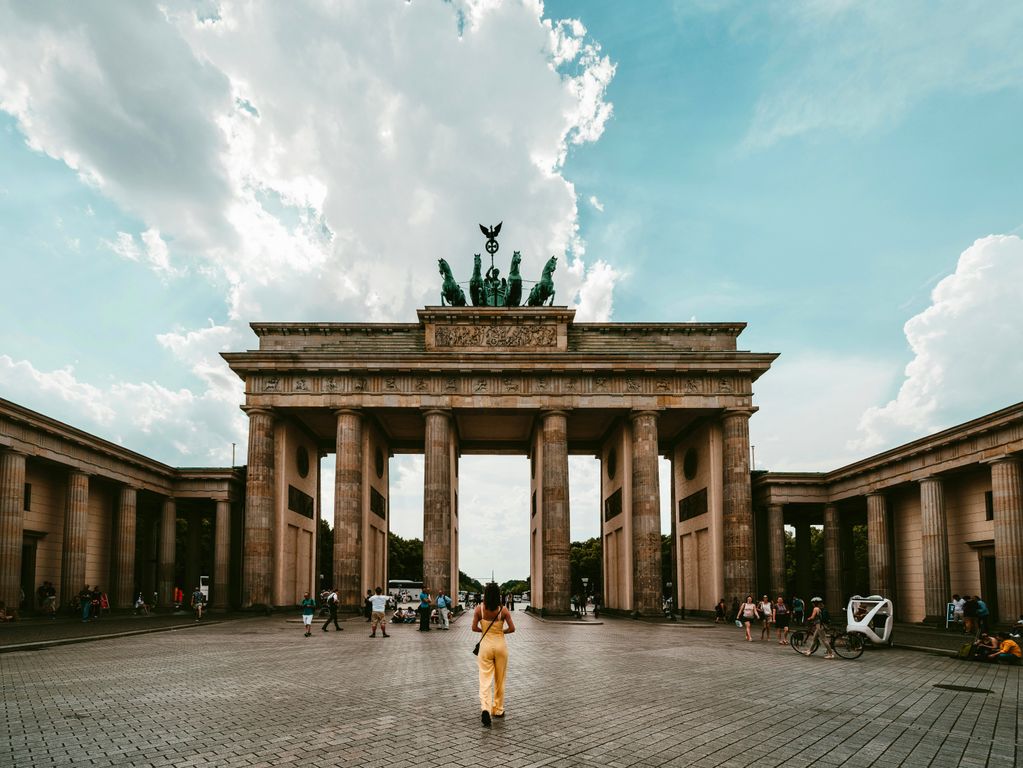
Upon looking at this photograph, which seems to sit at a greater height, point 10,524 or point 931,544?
point 10,524

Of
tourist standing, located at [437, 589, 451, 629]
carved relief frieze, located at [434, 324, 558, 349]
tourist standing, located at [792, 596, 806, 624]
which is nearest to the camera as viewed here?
tourist standing, located at [437, 589, 451, 629]

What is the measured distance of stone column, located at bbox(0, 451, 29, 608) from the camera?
32.9 metres

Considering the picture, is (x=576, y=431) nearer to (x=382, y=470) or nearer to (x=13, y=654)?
(x=382, y=470)

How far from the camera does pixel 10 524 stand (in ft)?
109

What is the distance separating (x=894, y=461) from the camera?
4078 cm

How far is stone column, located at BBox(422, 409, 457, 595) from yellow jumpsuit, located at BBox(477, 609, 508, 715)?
3276 centimetres

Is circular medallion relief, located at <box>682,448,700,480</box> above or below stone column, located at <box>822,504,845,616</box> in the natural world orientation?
above

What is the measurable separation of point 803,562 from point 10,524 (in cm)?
4755

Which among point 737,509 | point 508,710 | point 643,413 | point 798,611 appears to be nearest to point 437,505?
point 643,413

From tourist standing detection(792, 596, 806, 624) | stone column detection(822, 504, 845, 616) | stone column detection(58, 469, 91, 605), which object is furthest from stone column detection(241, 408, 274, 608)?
stone column detection(822, 504, 845, 616)

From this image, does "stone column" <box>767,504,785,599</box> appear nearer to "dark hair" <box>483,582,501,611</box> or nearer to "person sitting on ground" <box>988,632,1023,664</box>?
"person sitting on ground" <box>988,632,1023,664</box>

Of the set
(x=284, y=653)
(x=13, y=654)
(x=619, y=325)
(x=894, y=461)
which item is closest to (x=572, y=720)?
(x=284, y=653)

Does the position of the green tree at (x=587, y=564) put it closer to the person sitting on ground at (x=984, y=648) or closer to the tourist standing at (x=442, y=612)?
the tourist standing at (x=442, y=612)

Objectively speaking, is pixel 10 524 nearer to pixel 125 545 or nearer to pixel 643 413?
pixel 125 545
